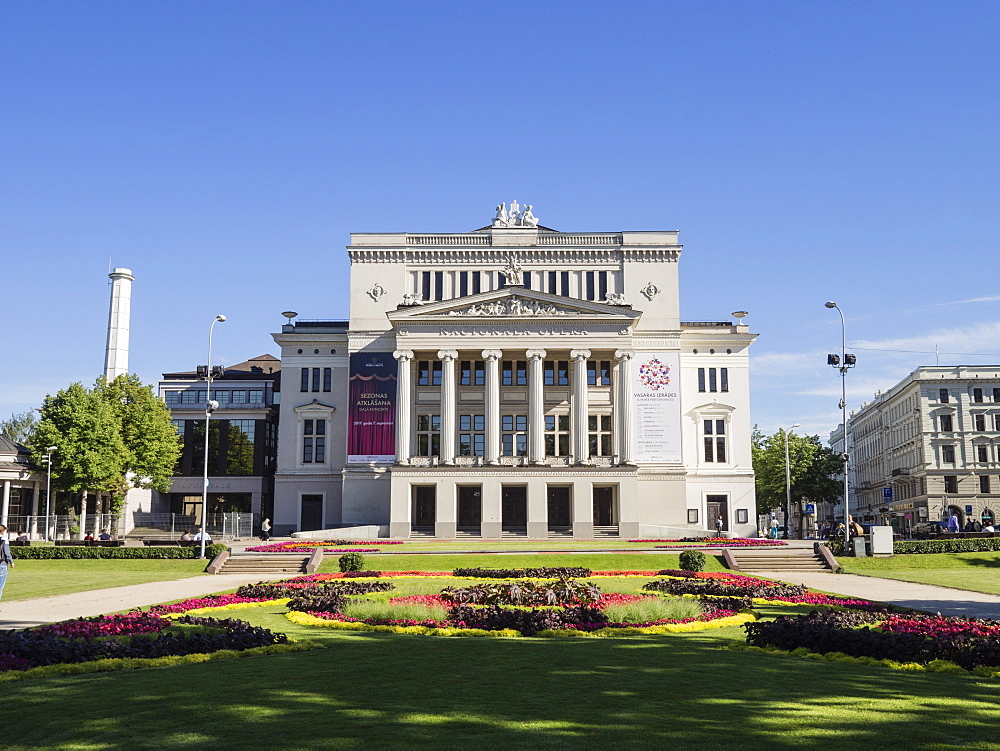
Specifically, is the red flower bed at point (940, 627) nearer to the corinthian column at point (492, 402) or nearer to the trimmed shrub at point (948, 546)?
the trimmed shrub at point (948, 546)

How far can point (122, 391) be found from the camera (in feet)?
260

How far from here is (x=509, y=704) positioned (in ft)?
36.3

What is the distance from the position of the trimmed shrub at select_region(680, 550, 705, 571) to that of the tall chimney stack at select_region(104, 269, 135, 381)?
7722 cm

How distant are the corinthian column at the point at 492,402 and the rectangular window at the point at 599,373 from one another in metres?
8.96

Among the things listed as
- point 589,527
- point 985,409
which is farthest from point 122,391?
Result: point 985,409

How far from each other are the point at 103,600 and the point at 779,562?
3247 centimetres

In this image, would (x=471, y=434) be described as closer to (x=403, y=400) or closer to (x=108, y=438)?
(x=403, y=400)

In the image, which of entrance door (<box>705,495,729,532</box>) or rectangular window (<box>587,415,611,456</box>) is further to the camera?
entrance door (<box>705,495,729,532</box>)

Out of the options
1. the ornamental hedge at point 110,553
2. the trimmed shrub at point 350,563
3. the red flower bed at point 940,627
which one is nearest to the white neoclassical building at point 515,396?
the ornamental hedge at point 110,553

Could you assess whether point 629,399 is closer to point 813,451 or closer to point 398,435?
point 398,435

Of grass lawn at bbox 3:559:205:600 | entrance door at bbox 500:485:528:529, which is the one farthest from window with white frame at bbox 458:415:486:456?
grass lawn at bbox 3:559:205:600

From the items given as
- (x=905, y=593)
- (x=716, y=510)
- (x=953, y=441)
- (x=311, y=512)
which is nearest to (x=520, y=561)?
(x=905, y=593)

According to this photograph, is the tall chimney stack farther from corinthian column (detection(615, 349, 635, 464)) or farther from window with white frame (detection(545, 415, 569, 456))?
corinthian column (detection(615, 349, 635, 464))

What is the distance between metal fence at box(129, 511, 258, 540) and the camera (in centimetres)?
7881
